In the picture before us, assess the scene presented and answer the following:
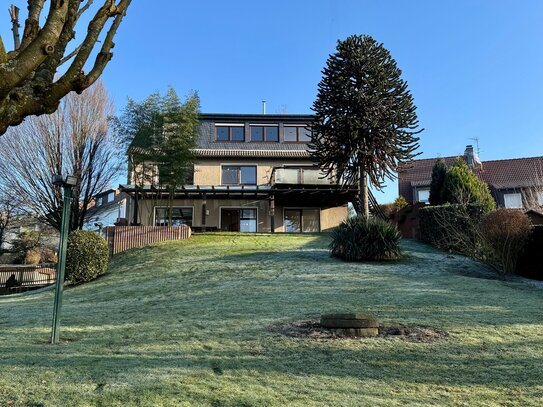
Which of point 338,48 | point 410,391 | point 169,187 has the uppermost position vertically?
point 338,48

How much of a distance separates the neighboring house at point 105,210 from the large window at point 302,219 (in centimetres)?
1070

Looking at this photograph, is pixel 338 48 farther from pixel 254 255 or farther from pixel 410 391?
pixel 410 391

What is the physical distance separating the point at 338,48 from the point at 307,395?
1811cm

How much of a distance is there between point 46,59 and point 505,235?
12084mm

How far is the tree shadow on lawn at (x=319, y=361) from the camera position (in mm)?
4875

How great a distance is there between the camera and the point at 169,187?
2445 cm

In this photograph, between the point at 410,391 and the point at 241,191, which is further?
the point at 241,191

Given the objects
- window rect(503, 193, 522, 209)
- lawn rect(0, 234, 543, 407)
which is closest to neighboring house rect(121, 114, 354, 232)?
window rect(503, 193, 522, 209)

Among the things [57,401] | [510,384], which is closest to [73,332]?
[57,401]

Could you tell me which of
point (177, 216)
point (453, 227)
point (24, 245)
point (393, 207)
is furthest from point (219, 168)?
point (453, 227)

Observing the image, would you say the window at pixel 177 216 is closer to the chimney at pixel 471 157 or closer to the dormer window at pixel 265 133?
the dormer window at pixel 265 133

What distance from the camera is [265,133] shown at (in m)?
31.2

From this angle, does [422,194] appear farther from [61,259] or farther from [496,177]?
[61,259]

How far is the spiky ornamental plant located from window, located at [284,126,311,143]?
10791mm
